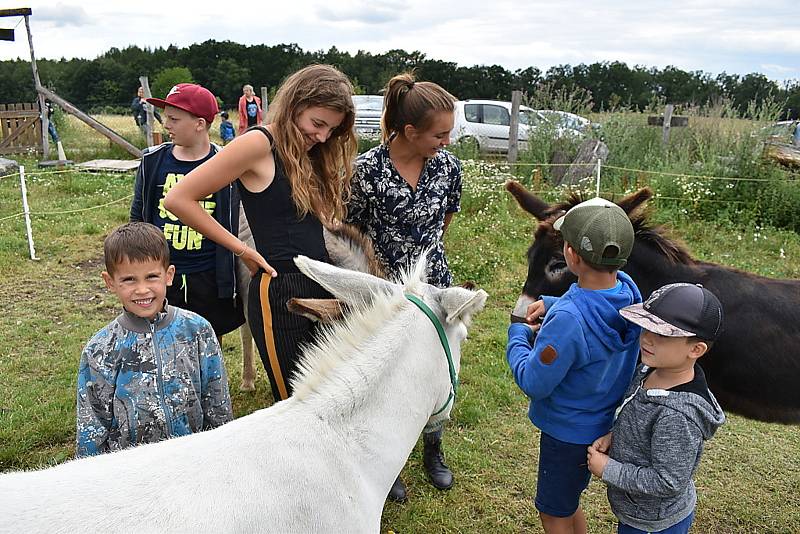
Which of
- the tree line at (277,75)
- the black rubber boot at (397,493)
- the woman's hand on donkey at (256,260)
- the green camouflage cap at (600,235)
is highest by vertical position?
the tree line at (277,75)

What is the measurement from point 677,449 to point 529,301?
4.08 feet

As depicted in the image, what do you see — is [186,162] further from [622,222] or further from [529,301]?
[622,222]

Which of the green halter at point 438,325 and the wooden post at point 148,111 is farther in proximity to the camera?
the wooden post at point 148,111

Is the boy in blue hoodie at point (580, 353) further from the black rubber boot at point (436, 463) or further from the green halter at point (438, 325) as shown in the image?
the black rubber boot at point (436, 463)

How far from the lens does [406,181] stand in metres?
3.09

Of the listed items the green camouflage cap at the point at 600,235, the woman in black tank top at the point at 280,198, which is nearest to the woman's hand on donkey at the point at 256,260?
the woman in black tank top at the point at 280,198

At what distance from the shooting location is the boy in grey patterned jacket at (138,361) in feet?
7.05

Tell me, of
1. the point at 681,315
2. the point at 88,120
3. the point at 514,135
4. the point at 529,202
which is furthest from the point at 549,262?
the point at 88,120

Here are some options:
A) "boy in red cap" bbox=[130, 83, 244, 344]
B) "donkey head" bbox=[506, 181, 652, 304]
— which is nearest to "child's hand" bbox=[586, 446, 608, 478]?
"donkey head" bbox=[506, 181, 652, 304]

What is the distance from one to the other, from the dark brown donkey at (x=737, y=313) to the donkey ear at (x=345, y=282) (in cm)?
142

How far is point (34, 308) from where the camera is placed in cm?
633

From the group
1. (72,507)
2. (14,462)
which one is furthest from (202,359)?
(14,462)

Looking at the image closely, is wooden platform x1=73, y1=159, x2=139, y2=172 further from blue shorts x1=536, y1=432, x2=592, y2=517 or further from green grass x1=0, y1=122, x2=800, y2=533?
blue shorts x1=536, y1=432, x2=592, y2=517

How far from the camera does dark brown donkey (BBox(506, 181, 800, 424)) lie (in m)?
2.97
